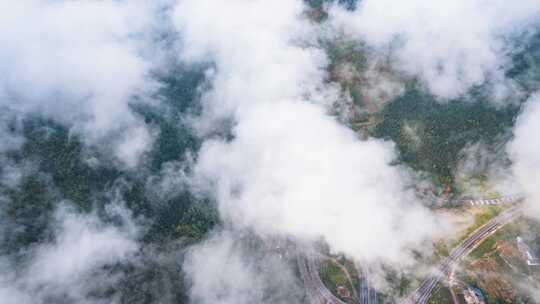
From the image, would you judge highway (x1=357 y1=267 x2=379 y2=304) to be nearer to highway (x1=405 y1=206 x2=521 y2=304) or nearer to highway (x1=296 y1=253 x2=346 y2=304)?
highway (x1=296 y1=253 x2=346 y2=304)

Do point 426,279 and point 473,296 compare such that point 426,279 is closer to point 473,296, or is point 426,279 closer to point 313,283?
point 473,296

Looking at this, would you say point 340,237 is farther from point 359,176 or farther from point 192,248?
point 192,248

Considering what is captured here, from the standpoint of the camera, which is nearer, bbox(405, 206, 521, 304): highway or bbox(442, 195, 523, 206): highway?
bbox(405, 206, 521, 304): highway

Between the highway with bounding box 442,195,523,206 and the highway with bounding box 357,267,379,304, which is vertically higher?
the highway with bounding box 442,195,523,206

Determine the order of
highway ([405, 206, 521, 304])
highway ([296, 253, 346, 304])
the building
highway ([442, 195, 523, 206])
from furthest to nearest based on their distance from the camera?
highway ([442, 195, 523, 206]) < highway ([296, 253, 346, 304]) < highway ([405, 206, 521, 304]) < the building

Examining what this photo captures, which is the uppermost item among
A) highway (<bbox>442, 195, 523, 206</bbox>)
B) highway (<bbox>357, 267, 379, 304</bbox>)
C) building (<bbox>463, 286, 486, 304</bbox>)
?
highway (<bbox>442, 195, 523, 206</bbox>)

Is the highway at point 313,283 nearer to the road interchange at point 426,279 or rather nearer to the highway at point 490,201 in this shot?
the road interchange at point 426,279

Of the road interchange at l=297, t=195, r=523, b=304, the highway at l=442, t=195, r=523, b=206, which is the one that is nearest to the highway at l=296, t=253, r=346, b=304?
the road interchange at l=297, t=195, r=523, b=304

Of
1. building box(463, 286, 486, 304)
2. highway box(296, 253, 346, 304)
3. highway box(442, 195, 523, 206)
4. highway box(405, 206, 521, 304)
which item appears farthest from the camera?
highway box(442, 195, 523, 206)

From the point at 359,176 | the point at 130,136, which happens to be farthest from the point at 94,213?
the point at 359,176
